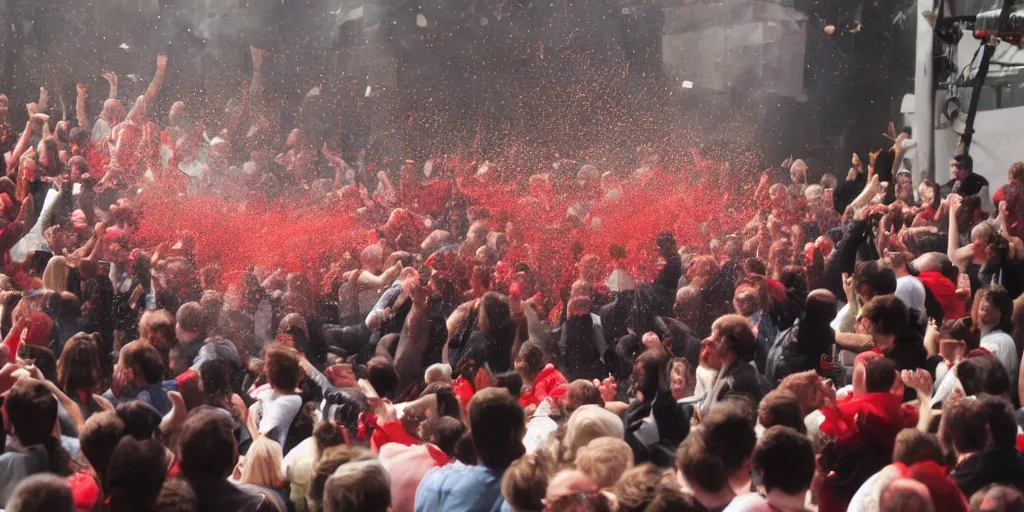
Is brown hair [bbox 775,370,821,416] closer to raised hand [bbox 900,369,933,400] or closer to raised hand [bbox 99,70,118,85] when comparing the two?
raised hand [bbox 900,369,933,400]

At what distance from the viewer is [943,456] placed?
3.30 metres

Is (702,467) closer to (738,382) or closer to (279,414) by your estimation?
(738,382)

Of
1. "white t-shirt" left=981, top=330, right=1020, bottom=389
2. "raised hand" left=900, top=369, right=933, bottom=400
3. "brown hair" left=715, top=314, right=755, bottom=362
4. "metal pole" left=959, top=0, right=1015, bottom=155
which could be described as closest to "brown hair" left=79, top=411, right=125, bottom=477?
"brown hair" left=715, top=314, right=755, bottom=362

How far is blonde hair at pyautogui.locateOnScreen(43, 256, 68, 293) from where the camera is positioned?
7820mm

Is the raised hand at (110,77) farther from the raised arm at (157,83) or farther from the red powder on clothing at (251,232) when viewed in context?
the red powder on clothing at (251,232)

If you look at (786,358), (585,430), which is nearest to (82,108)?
(786,358)

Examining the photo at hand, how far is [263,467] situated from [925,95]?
8.61 m

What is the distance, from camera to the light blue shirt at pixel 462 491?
3.22 m

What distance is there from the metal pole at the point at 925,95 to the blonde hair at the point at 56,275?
6822 millimetres

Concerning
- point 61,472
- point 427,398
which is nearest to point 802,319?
point 427,398

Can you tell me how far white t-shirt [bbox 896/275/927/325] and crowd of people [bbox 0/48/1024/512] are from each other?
0.02 m

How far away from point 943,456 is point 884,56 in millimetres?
9220

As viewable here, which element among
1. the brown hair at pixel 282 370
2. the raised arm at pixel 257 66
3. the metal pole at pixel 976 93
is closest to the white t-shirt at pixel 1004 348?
the brown hair at pixel 282 370

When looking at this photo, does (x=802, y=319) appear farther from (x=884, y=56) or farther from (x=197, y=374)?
(x=884, y=56)
